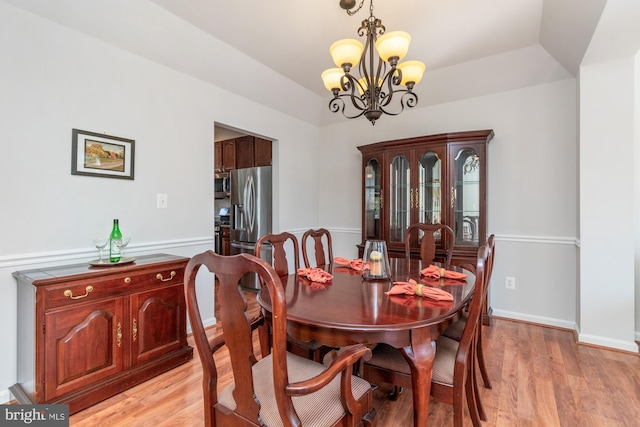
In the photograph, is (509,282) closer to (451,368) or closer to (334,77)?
(451,368)

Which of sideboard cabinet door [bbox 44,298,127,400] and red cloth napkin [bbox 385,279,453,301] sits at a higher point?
red cloth napkin [bbox 385,279,453,301]

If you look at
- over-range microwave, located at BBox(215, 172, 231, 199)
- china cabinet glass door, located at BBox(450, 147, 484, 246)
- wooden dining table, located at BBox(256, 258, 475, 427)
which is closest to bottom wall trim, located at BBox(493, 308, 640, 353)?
china cabinet glass door, located at BBox(450, 147, 484, 246)

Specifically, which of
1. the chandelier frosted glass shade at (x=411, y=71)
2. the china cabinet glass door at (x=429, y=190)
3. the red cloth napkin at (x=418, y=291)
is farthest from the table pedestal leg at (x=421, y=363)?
the china cabinet glass door at (x=429, y=190)

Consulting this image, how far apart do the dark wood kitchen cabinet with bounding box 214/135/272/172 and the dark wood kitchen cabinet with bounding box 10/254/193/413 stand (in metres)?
2.48

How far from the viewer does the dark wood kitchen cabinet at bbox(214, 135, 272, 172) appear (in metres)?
4.37

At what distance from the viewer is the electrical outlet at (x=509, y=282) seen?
319cm

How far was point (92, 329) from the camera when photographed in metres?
1.80

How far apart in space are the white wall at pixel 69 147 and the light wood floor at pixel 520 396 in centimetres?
77

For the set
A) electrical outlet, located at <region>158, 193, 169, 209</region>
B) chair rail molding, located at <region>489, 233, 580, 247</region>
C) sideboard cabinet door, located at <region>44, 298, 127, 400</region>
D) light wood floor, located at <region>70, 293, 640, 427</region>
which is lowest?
light wood floor, located at <region>70, 293, 640, 427</region>

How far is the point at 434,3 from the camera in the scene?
7.45ft

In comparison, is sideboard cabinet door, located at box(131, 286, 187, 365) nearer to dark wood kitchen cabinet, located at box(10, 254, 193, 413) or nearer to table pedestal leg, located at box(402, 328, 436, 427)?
dark wood kitchen cabinet, located at box(10, 254, 193, 413)

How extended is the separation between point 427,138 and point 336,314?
2513 millimetres

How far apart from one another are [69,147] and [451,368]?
8.63 feet

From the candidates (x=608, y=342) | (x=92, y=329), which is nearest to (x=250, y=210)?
(x=92, y=329)
